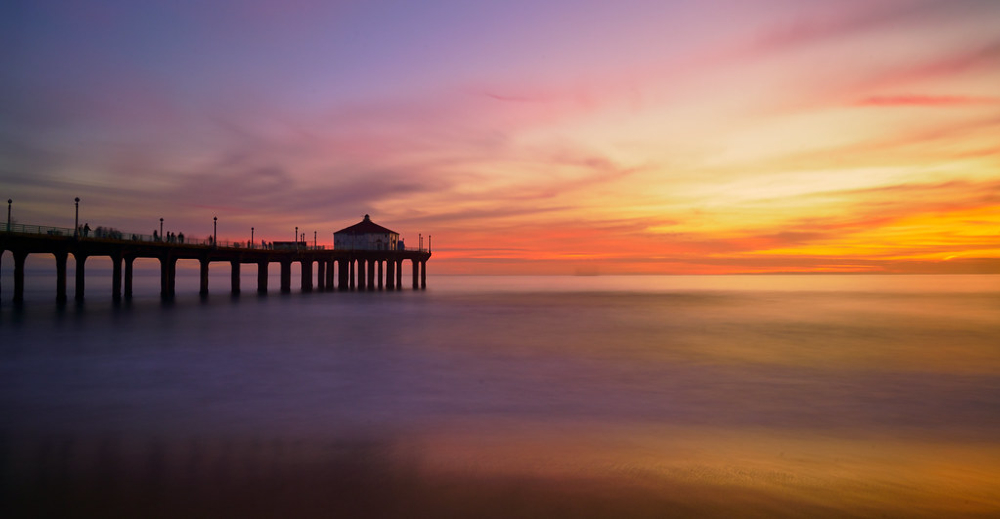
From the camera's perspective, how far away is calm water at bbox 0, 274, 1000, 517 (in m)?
8.68

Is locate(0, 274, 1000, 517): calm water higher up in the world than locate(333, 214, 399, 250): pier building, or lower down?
lower down

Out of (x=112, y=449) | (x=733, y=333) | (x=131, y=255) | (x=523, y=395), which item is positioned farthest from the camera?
(x=131, y=255)

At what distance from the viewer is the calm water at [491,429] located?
28.5ft

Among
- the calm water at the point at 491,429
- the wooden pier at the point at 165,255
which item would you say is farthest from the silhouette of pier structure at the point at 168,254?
the calm water at the point at 491,429

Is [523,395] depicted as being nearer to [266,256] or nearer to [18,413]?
[18,413]

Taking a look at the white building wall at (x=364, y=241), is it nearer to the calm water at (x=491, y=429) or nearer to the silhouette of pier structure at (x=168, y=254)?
the silhouette of pier structure at (x=168, y=254)

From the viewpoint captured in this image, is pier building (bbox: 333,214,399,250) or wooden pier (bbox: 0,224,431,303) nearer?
wooden pier (bbox: 0,224,431,303)

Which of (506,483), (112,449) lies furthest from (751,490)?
(112,449)

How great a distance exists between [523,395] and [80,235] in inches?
1873

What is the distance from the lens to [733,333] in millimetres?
38125

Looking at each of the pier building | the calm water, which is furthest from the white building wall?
the calm water

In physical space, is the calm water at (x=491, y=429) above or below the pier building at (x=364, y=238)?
below

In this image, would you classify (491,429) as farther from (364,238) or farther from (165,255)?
(364,238)

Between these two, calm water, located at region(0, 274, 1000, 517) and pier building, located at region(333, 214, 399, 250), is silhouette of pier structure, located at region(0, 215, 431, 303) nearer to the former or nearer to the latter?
pier building, located at region(333, 214, 399, 250)
